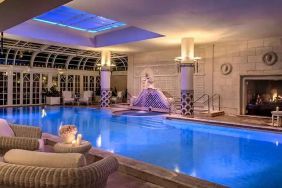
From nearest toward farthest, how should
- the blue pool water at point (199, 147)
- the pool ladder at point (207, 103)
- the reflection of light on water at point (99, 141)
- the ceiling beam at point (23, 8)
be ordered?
the ceiling beam at point (23, 8) → the blue pool water at point (199, 147) → the reflection of light on water at point (99, 141) → the pool ladder at point (207, 103)

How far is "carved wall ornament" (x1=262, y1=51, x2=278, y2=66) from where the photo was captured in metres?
10.1

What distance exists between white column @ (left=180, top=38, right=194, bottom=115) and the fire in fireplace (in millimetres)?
2716

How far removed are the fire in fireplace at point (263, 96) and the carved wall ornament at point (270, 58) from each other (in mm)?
971

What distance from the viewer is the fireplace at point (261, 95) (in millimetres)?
10523

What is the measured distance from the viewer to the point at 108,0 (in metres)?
5.87

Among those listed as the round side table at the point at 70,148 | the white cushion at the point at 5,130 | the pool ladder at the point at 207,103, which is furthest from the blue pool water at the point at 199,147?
the pool ladder at the point at 207,103

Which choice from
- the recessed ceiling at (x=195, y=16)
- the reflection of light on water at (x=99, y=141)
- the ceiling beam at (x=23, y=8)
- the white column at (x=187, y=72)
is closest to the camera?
the ceiling beam at (x=23, y=8)

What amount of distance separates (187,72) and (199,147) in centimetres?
481

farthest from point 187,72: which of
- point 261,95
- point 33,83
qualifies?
point 33,83

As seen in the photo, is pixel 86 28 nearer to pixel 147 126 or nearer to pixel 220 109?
pixel 147 126

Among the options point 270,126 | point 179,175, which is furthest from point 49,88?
point 179,175

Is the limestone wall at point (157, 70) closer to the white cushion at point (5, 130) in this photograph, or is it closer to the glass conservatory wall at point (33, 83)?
the glass conservatory wall at point (33, 83)

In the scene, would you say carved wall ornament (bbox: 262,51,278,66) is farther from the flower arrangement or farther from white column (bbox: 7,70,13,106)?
white column (bbox: 7,70,13,106)

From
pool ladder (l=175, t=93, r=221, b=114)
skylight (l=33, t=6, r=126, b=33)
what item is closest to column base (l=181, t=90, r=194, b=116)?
pool ladder (l=175, t=93, r=221, b=114)
